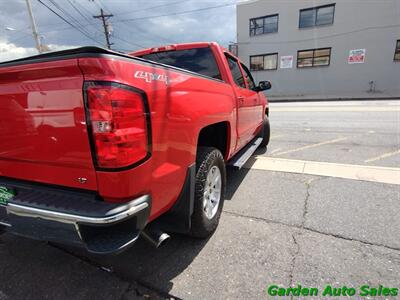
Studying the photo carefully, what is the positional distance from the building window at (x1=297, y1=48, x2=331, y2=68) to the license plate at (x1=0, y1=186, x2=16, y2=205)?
23.5 meters

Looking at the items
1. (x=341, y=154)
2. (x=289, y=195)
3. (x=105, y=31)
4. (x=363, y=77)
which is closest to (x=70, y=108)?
(x=289, y=195)

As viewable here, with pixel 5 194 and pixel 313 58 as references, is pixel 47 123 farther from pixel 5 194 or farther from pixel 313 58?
pixel 313 58

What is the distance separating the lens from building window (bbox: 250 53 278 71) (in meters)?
22.9

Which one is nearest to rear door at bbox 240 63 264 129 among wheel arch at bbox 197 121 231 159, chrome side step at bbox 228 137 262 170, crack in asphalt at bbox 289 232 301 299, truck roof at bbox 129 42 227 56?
chrome side step at bbox 228 137 262 170

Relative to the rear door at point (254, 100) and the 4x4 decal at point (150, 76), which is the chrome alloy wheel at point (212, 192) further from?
the rear door at point (254, 100)

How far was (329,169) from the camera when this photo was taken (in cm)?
474

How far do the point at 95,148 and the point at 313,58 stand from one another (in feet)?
77.0

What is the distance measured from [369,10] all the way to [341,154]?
63.5 feet

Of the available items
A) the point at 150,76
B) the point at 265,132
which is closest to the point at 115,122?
the point at 150,76

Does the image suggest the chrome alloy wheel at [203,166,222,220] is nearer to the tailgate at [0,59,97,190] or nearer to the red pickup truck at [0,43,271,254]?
the red pickup truck at [0,43,271,254]

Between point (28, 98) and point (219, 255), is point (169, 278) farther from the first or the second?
point (28, 98)

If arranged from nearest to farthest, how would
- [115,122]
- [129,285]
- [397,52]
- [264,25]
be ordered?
[115,122] < [129,285] < [397,52] < [264,25]

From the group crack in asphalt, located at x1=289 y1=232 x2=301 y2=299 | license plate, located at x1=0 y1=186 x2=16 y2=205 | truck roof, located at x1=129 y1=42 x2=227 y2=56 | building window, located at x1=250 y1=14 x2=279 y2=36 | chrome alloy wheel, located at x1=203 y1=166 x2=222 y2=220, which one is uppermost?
building window, located at x1=250 y1=14 x2=279 y2=36

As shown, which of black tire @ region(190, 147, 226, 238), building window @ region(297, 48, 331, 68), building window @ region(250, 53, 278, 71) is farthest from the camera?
building window @ region(250, 53, 278, 71)
